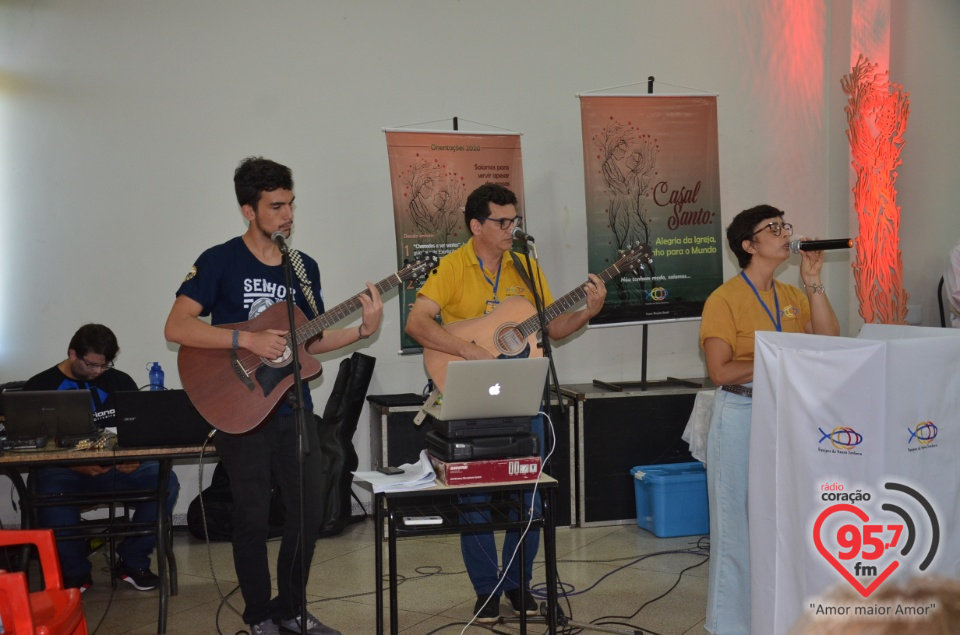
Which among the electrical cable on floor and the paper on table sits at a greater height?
the paper on table

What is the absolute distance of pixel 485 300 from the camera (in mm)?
3670

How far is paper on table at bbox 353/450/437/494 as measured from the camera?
2.77m

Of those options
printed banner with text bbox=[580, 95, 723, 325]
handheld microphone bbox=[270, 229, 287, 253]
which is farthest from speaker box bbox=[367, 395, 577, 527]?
handheld microphone bbox=[270, 229, 287, 253]

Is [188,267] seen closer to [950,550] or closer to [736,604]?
[736,604]

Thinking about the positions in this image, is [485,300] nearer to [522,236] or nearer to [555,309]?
[555,309]

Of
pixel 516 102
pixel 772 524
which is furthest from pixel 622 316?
pixel 772 524

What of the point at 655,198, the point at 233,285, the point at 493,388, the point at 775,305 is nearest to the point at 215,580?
the point at 233,285

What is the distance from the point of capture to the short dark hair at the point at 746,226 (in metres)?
3.43

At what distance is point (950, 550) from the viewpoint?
2.32 m

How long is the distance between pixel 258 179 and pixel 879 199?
3.95 m

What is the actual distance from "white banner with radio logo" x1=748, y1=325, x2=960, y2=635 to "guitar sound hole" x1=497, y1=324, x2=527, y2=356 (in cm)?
116

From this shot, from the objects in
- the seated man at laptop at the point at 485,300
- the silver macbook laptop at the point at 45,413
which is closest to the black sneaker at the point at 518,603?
the seated man at laptop at the point at 485,300

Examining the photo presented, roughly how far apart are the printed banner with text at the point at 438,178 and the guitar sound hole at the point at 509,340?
185cm

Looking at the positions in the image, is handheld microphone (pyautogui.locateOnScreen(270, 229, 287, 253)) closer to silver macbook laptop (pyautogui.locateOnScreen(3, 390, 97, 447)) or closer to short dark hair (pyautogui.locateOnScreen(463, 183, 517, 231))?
short dark hair (pyautogui.locateOnScreen(463, 183, 517, 231))
